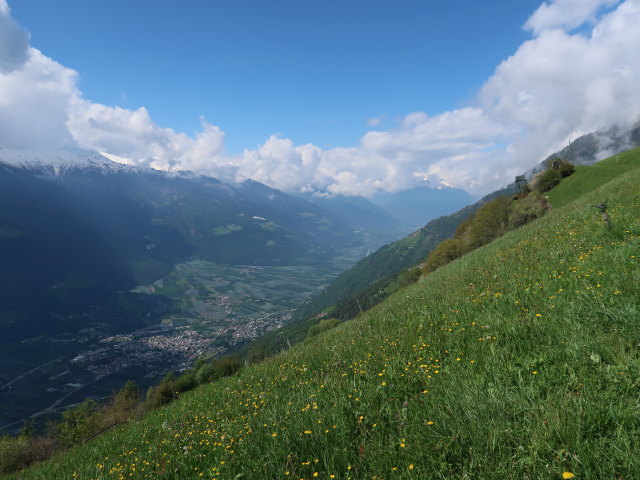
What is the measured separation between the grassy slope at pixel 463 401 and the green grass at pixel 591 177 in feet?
190

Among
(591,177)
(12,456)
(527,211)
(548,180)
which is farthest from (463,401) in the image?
(548,180)

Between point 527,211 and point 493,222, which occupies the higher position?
point 527,211

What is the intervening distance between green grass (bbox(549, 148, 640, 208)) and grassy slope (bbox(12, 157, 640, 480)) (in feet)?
190

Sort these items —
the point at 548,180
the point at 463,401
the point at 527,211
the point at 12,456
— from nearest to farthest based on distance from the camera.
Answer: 1. the point at 463,401
2. the point at 12,456
3. the point at 527,211
4. the point at 548,180

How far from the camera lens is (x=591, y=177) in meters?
55.1

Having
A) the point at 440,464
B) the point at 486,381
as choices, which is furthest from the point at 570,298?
the point at 440,464

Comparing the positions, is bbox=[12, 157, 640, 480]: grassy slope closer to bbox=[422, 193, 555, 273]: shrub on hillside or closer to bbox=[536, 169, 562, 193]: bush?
bbox=[422, 193, 555, 273]: shrub on hillside

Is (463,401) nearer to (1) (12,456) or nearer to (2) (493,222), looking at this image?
(1) (12,456)

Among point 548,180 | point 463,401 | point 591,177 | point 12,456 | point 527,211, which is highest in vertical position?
point 548,180

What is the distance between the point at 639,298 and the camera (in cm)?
529

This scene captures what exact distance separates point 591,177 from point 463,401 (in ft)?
236

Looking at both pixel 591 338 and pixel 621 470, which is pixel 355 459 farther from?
pixel 591 338

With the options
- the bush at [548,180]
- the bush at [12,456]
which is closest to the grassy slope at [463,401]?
the bush at [12,456]

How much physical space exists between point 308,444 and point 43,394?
248m
